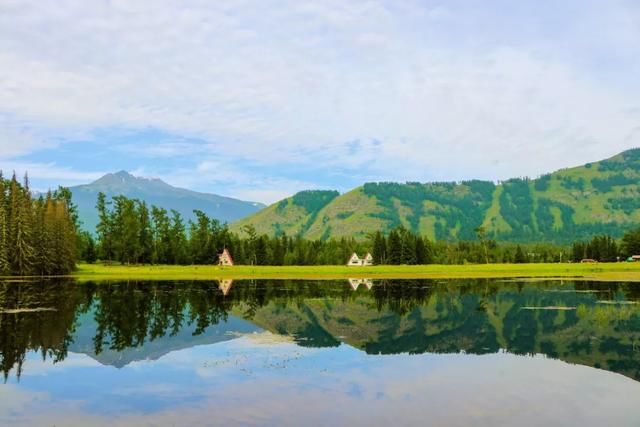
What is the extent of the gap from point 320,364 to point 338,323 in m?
17.6

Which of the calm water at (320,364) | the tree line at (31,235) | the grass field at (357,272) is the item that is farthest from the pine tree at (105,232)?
the calm water at (320,364)

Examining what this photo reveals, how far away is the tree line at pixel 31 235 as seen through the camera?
116m

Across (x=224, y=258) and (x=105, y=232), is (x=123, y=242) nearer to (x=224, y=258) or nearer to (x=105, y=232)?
(x=105, y=232)

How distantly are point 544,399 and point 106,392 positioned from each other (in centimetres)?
1957

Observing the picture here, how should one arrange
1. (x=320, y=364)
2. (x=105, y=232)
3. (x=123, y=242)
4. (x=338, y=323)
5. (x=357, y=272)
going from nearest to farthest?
(x=320, y=364) → (x=338, y=323) → (x=357, y=272) → (x=123, y=242) → (x=105, y=232)

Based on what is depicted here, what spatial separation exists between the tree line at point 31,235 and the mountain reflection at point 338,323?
1899 inches

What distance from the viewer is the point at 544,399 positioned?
945 inches

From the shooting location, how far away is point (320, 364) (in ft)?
103

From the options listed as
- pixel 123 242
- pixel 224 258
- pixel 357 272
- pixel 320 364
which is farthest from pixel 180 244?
pixel 320 364

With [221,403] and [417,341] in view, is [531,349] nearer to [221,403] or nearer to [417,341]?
[417,341]

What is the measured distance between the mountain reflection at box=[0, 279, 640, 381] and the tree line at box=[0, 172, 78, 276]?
48.2 meters

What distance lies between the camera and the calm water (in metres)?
21.9

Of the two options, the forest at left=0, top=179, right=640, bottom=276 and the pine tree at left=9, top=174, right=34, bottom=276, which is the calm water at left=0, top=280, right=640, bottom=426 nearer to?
the pine tree at left=9, top=174, right=34, bottom=276

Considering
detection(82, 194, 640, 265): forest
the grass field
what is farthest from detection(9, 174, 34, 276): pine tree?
detection(82, 194, 640, 265): forest
